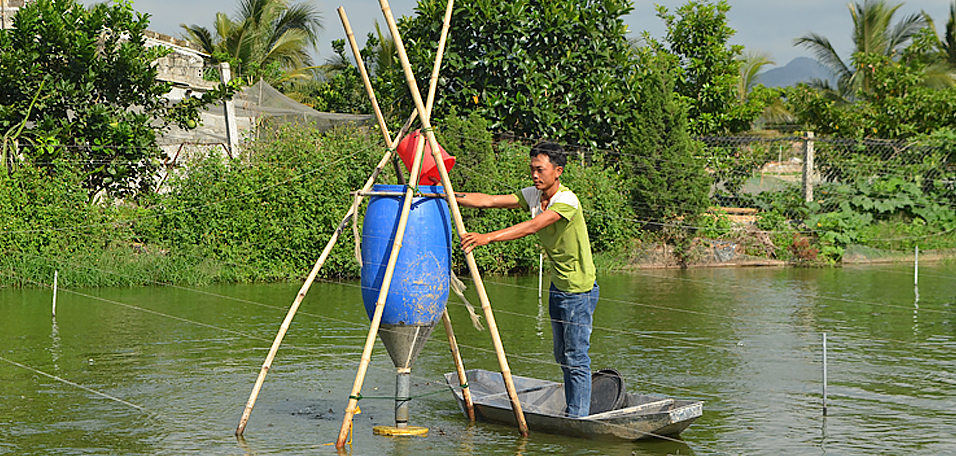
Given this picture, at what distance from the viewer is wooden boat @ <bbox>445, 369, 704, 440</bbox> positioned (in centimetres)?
721

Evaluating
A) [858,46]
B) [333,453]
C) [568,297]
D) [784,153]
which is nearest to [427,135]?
[568,297]

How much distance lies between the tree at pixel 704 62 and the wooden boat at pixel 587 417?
749 inches

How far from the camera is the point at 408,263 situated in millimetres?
7391

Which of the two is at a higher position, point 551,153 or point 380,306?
point 551,153

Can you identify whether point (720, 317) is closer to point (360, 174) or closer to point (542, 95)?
point (360, 174)

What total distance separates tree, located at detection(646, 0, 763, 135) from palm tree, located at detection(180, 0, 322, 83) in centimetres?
1218

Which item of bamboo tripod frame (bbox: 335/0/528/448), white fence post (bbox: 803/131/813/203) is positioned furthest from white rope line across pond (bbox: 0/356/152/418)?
white fence post (bbox: 803/131/813/203)

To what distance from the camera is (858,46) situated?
35250 mm

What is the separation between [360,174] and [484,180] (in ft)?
7.74

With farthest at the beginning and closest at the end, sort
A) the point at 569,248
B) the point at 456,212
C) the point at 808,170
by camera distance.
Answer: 1. the point at 808,170
2. the point at 569,248
3. the point at 456,212

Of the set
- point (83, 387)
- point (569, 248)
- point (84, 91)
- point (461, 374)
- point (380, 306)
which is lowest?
point (83, 387)

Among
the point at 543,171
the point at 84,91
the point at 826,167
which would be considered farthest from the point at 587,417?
the point at 826,167

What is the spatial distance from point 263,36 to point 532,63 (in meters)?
16.5

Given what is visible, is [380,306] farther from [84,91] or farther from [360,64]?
[84,91]
